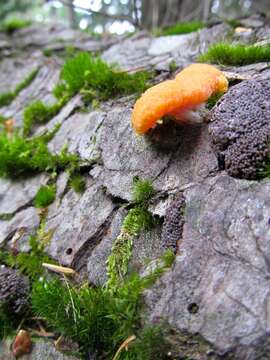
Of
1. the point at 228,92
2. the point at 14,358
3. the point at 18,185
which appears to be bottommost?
the point at 14,358

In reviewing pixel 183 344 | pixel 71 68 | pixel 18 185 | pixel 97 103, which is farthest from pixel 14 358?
pixel 71 68

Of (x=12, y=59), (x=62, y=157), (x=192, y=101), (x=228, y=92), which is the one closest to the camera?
(x=192, y=101)

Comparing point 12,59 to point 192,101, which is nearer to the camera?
point 192,101

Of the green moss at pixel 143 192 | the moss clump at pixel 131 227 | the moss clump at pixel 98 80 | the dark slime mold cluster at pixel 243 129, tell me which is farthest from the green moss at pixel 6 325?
the moss clump at pixel 98 80

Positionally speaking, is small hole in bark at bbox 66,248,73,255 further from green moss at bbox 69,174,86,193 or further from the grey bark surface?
green moss at bbox 69,174,86,193

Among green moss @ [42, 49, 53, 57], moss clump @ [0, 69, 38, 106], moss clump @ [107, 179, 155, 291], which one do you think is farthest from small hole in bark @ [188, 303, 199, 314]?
green moss @ [42, 49, 53, 57]

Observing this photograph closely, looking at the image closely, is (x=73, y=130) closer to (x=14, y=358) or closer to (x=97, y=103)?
(x=97, y=103)

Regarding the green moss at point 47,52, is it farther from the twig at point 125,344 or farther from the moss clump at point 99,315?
the twig at point 125,344

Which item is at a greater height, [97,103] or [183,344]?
[97,103]
